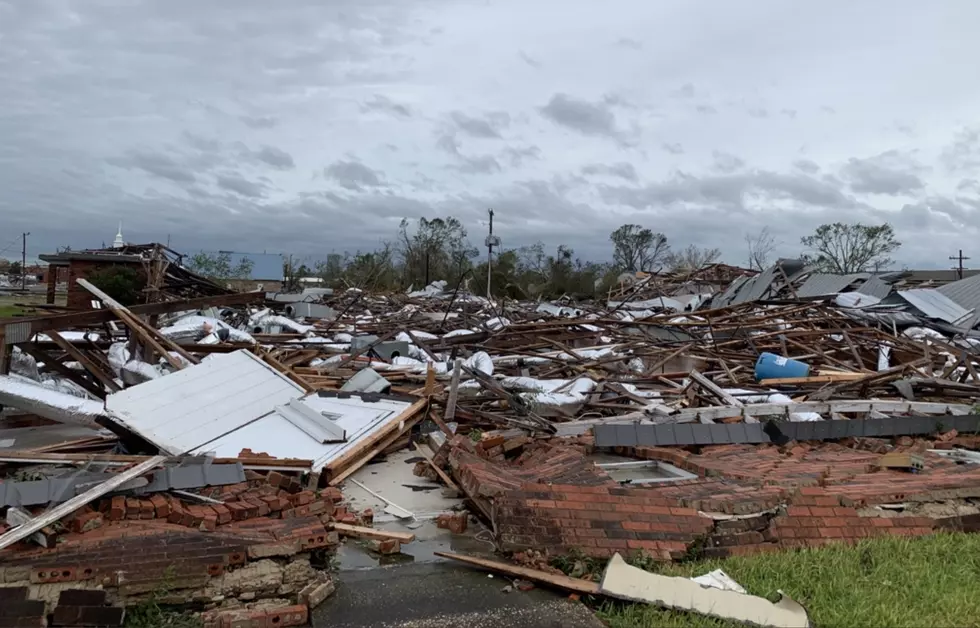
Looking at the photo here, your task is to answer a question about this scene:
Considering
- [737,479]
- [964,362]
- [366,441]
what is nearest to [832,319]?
[964,362]

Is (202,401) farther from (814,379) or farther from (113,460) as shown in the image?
(814,379)

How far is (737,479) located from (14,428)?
320 inches

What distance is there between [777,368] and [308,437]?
25.0 ft

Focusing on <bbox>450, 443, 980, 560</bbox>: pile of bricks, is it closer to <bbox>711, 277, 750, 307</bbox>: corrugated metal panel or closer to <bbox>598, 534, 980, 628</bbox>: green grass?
<bbox>598, 534, 980, 628</bbox>: green grass

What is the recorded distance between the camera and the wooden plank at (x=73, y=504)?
385 cm

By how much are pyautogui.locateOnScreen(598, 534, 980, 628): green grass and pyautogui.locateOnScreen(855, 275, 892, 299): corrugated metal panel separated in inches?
638

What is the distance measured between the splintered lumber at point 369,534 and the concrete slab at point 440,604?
0.47 metres

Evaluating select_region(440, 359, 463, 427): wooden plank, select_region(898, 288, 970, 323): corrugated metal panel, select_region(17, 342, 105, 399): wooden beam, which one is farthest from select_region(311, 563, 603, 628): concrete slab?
select_region(898, 288, 970, 323): corrugated metal panel

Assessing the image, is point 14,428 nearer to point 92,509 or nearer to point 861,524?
point 92,509

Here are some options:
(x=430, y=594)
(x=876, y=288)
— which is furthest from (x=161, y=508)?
(x=876, y=288)

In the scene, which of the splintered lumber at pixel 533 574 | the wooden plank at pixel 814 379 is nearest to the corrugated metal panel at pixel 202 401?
the splintered lumber at pixel 533 574

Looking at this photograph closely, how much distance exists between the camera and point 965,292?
18.9 metres

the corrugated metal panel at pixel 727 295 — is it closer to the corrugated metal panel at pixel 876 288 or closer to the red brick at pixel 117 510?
the corrugated metal panel at pixel 876 288

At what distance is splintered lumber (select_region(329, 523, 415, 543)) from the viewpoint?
192 inches
